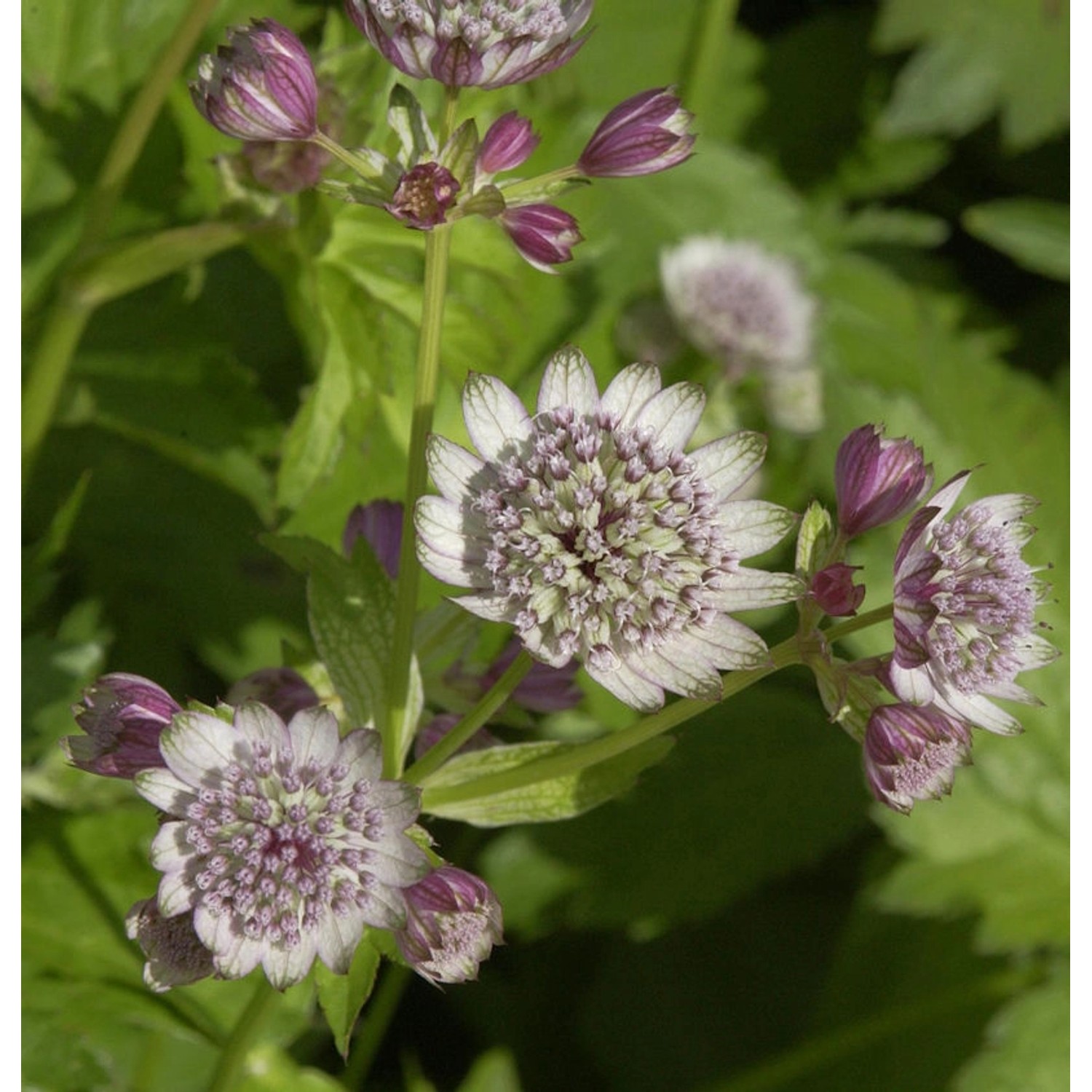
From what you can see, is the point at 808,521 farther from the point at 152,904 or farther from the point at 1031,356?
the point at 1031,356

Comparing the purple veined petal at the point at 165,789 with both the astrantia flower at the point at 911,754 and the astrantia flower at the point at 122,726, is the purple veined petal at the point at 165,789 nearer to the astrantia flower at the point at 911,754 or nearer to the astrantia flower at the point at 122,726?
the astrantia flower at the point at 122,726

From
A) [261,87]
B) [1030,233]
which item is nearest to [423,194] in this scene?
[261,87]

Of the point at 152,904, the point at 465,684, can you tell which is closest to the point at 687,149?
the point at 465,684

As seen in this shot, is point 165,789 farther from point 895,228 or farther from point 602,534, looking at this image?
point 895,228

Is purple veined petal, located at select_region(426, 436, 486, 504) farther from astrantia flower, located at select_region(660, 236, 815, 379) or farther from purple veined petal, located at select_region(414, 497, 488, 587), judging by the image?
astrantia flower, located at select_region(660, 236, 815, 379)

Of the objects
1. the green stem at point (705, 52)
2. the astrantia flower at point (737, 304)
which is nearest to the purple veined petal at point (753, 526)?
the astrantia flower at point (737, 304)
